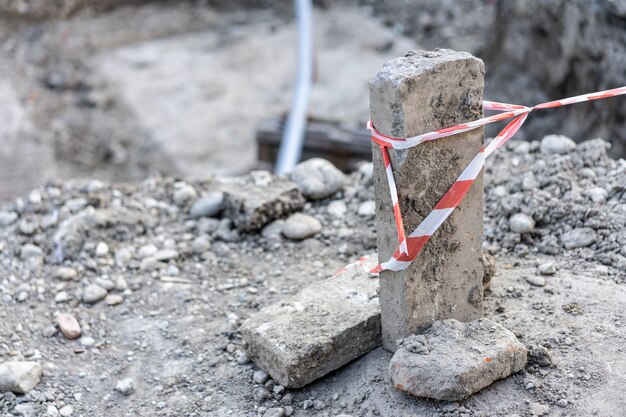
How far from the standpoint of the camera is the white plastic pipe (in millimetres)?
6305

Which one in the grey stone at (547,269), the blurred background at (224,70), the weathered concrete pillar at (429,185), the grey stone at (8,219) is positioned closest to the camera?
the weathered concrete pillar at (429,185)

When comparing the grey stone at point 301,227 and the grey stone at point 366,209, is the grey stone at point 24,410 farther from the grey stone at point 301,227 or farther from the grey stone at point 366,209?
the grey stone at point 366,209

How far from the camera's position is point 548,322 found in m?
3.05

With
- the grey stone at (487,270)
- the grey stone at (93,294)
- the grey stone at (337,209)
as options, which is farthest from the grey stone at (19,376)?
the grey stone at (487,270)

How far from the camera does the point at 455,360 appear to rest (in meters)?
2.64

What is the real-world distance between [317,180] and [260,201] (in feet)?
Result: 1.38

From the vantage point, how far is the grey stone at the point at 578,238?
139 inches

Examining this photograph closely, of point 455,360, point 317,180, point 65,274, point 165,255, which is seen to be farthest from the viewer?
point 317,180

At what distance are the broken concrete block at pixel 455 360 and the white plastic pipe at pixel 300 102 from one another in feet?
7.59

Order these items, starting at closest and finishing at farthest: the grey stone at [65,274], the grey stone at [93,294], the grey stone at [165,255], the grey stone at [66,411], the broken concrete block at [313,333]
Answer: the broken concrete block at [313,333]
the grey stone at [66,411]
the grey stone at [93,294]
the grey stone at [65,274]
the grey stone at [165,255]

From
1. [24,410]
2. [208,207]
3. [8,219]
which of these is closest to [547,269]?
[208,207]

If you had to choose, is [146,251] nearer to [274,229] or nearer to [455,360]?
[274,229]

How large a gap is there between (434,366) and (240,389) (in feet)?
3.05

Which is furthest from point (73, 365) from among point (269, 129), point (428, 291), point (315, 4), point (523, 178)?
point (315, 4)
